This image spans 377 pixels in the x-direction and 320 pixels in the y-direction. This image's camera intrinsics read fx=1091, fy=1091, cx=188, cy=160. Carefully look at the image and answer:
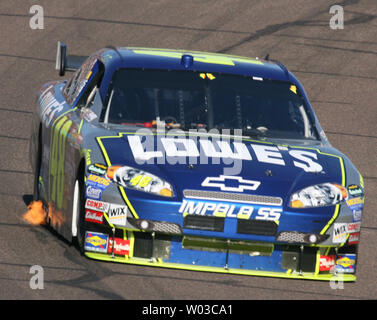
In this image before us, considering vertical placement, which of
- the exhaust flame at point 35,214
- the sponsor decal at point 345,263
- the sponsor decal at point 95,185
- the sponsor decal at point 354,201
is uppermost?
the sponsor decal at point 95,185

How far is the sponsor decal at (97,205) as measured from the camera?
23.8ft

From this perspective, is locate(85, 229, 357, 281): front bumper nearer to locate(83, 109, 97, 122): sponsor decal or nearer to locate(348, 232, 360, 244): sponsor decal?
locate(348, 232, 360, 244): sponsor decal

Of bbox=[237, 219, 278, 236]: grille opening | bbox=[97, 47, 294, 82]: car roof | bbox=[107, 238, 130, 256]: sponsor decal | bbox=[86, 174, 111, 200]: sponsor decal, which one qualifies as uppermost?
bbox=[97, 47, 294, 82]: car roof

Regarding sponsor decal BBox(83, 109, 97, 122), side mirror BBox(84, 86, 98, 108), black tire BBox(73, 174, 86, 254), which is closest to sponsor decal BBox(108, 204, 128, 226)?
black tire BBox(73, 174, 86, 254)

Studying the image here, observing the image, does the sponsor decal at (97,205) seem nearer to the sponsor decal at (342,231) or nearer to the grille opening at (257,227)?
the grille opening at (257,227)

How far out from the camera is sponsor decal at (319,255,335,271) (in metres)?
7.41

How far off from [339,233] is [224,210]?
2.80 ft

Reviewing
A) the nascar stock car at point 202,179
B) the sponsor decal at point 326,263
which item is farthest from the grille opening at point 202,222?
the sponsor decal at point 326,263

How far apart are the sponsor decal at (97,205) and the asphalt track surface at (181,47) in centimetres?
47

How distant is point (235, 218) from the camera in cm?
717

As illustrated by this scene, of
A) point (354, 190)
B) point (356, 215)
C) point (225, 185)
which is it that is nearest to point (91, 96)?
point (225, 185)

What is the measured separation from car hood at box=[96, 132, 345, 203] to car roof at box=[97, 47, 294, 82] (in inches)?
41.1

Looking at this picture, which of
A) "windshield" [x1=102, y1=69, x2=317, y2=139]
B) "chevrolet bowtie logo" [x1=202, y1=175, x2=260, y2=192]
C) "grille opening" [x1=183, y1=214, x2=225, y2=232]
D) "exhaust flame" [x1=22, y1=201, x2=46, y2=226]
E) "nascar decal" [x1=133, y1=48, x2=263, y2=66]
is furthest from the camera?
"exhaust flame" [x1=22, y1=201, x2=46, y2=226]
